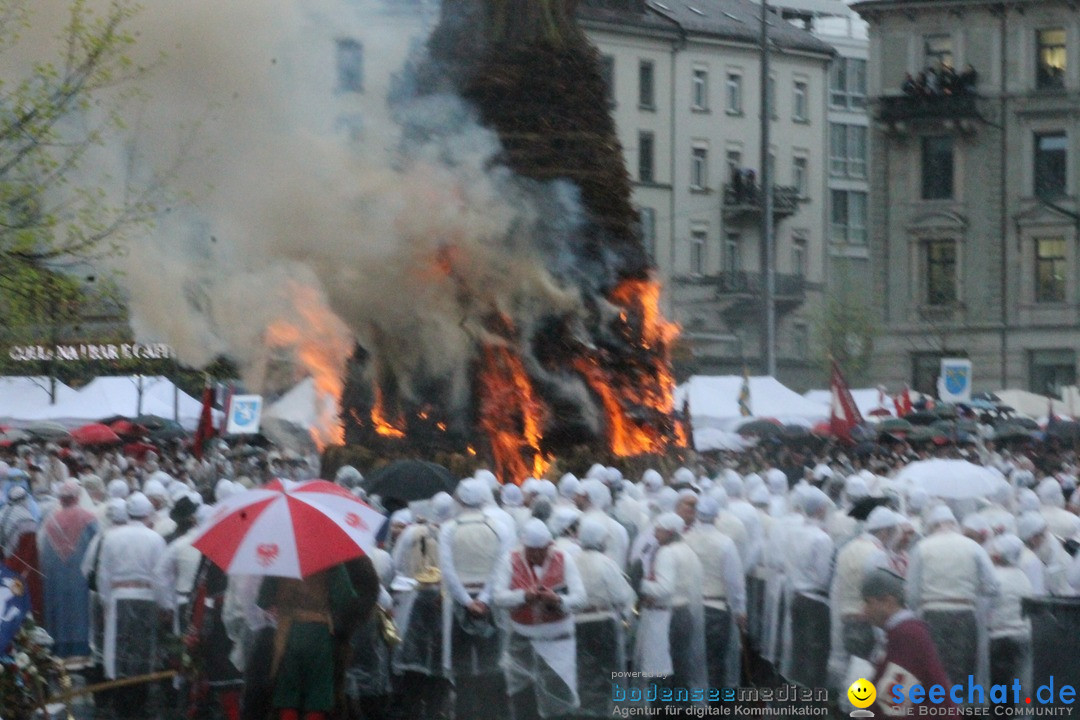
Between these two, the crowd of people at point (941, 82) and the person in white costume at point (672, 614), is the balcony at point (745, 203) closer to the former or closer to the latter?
the crowd of people at point (941, 82)

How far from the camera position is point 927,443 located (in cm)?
2764

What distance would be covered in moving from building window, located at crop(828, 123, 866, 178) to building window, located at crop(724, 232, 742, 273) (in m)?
6.19

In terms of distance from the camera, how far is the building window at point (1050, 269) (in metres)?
53.1

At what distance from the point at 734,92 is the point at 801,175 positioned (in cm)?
458

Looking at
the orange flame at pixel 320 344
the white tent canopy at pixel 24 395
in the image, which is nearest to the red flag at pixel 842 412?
the orange flame at pixel 320 344

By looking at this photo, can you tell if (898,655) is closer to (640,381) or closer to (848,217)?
(640,381)

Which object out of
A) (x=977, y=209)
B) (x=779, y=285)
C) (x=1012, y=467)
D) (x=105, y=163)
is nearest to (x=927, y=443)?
(x=1012, y=467)

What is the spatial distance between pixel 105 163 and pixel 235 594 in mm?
10170

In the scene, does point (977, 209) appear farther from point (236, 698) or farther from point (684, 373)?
point (236, 698)

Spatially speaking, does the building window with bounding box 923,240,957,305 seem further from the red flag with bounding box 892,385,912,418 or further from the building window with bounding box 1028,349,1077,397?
the red flag with bounding box 892,385,912,418

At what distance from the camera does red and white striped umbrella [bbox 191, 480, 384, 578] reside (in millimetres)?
9305

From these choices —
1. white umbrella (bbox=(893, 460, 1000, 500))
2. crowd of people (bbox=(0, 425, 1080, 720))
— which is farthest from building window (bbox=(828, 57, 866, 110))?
crowd of people (bbox=(0, 425, 1080, 720))

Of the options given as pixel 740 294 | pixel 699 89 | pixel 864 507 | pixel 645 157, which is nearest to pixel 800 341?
pixel 740 294

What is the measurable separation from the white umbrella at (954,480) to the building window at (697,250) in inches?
1777
